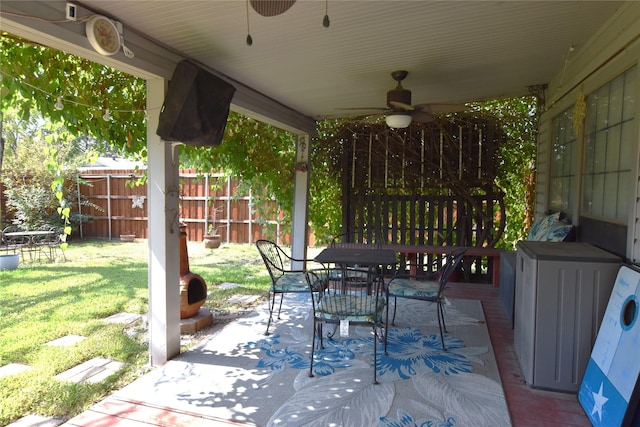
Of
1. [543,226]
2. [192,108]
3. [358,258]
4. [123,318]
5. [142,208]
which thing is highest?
[192,108]

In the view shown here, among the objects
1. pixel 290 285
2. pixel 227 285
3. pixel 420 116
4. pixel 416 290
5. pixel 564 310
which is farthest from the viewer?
pixel 227 285

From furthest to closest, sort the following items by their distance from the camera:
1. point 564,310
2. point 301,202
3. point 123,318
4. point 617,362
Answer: point 301,202 → point 123,318 → point 564,310 → point 617,362

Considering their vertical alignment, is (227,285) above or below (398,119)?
below

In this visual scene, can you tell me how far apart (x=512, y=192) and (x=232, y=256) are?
5162 mm

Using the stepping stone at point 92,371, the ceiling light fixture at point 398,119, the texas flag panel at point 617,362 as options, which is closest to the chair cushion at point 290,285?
the stepping stone at point 92,371

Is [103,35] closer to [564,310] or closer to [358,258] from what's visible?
[358,258]

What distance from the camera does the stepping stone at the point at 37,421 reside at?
7.25 ft

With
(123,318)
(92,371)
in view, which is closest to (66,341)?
(123,318)

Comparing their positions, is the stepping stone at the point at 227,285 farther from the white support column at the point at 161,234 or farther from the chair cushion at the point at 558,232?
the chair cushion at the point at 558,232

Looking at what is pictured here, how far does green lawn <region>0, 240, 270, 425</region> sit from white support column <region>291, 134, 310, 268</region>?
0.71 meters

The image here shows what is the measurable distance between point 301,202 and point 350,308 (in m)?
3.28

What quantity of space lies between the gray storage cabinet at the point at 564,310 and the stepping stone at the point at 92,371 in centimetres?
293

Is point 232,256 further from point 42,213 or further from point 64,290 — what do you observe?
point 42,213

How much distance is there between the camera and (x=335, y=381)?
265 cm
